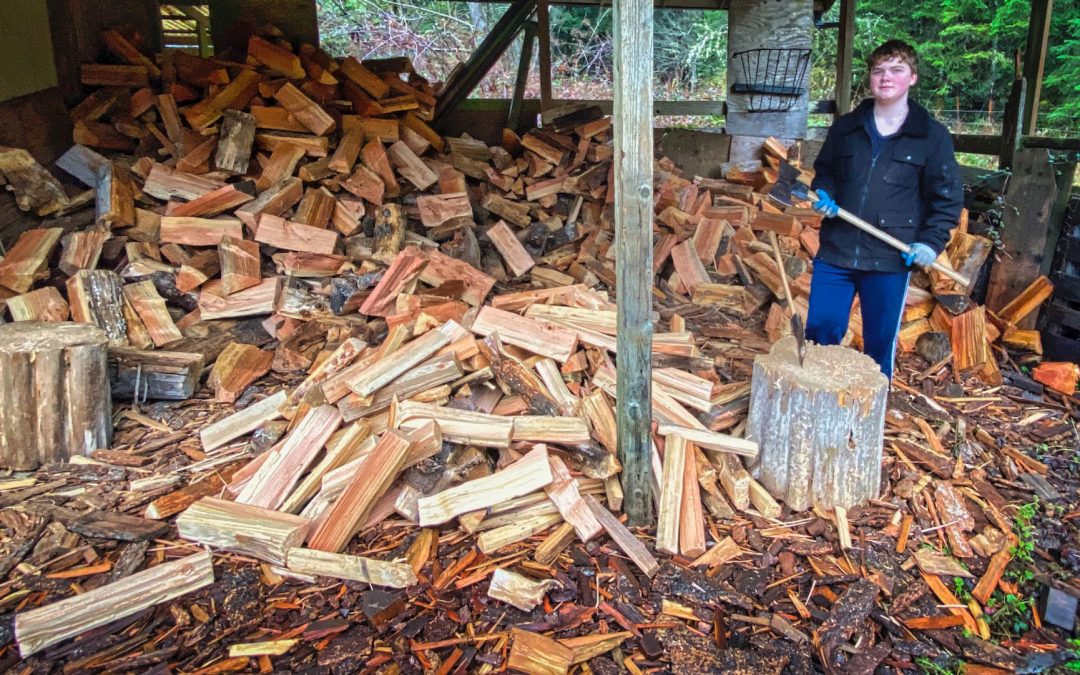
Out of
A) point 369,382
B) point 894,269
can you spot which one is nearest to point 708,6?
point 894,269

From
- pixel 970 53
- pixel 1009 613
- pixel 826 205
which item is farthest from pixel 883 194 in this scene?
pixel 970 53

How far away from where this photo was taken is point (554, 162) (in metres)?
5.84

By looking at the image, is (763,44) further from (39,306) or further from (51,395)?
(51,395)

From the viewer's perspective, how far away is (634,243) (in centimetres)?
279

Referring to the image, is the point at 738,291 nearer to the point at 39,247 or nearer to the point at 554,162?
the point at 554,162

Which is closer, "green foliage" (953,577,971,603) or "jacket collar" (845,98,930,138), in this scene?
"green foliage" (953,577,971,603)

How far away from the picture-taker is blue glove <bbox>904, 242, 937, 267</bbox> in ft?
10.9

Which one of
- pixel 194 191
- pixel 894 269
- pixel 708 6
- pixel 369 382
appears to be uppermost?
pixel 708 6

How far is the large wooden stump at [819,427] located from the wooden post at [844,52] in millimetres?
4457

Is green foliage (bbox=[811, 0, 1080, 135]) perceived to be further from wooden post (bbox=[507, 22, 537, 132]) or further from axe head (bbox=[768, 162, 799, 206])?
wooden post (bbox=[507, 22, 537, 132])

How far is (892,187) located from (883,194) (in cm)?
5

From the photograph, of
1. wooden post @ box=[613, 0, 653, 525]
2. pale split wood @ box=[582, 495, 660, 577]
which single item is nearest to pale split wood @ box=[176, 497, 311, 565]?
pale split wood @ box=[582, 495, 660, 577]

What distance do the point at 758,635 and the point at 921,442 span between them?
1753 mm

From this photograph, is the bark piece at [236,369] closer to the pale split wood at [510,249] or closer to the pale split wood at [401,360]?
the pale split wood at [401,360]
